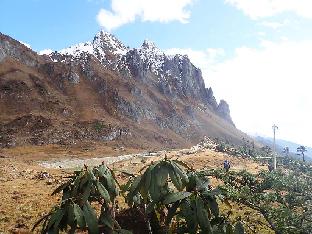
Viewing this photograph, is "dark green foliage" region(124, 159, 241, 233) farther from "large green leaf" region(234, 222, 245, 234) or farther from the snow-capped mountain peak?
the snow-capped mountain peak

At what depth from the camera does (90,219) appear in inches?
156

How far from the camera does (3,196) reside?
2022 cm

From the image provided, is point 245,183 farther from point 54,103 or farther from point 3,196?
point 54,103

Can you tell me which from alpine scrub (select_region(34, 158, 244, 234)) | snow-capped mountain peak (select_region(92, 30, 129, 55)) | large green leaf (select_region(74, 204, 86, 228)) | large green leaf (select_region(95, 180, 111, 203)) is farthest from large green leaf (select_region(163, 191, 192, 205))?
snow-capped mountain peak (select_region(92, 30, 129, 55))

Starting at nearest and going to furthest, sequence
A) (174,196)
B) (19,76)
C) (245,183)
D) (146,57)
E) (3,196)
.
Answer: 1. (174,196)
2. (245,183)
3. (3,196)
4. (19,76)
5. (146,57)

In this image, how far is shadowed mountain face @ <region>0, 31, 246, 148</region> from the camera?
315 ft

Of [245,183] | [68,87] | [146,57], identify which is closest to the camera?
[245,183]

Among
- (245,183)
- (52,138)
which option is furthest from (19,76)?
(245,183)

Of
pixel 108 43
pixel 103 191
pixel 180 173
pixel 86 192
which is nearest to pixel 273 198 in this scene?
pixel 180 173

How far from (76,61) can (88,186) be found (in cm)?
13751

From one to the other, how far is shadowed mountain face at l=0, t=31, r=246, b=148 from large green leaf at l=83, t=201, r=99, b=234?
84494 mm

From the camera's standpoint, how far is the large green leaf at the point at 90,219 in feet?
12.9

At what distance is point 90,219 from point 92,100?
117 meters

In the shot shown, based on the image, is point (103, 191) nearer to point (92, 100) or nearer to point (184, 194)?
point (184, 194)
